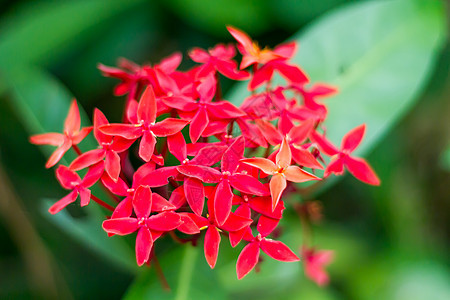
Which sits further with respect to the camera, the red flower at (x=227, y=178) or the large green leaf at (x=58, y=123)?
the large green leaf at (x=58, y=123)

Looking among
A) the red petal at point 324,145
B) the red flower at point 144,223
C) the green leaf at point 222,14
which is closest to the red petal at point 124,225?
the red flower at point 144,223

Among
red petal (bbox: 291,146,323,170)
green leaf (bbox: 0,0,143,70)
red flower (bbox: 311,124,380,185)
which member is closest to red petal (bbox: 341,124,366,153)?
red flower (bbox: 311,124,380,185)

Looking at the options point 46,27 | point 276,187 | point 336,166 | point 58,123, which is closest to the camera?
point 276,187

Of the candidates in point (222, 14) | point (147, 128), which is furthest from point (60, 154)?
point (222, 14)

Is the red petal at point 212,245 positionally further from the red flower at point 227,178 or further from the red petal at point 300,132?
the red petal at point 300,132

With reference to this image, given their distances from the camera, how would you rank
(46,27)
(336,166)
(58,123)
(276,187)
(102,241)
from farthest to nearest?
(46,27)
(58,123)
(102,241)
(336,166)
(276,187)

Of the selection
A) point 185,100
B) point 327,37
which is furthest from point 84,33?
point 185,100

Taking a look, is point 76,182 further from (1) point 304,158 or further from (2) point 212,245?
(1) point 304,158

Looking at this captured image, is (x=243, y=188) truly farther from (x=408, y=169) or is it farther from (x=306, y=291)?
(x=408, y=169)

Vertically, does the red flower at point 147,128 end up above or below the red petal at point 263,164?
above

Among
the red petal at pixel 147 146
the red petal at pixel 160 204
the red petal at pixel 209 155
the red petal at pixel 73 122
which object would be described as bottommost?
the red petal at pixel 160 204
